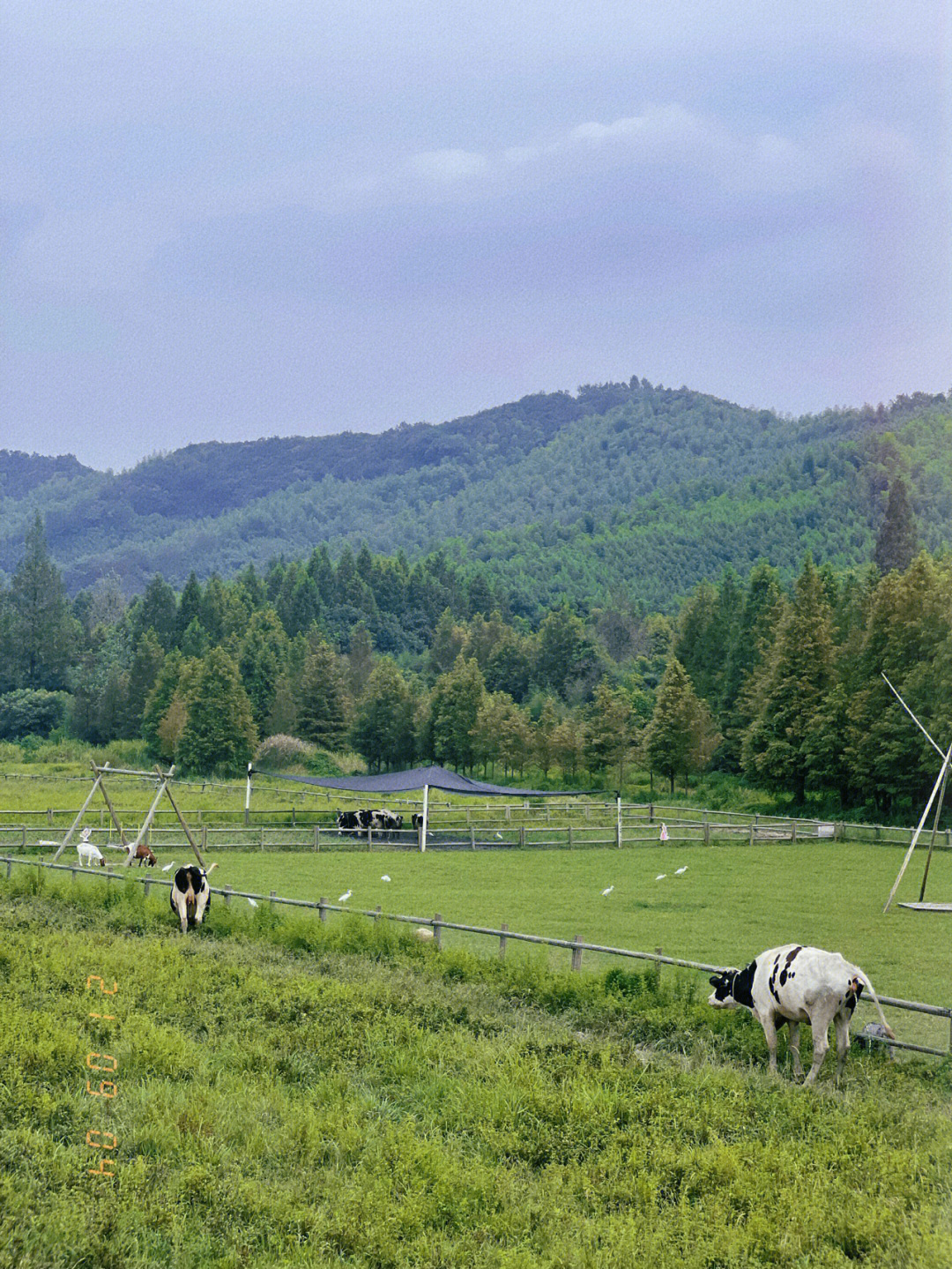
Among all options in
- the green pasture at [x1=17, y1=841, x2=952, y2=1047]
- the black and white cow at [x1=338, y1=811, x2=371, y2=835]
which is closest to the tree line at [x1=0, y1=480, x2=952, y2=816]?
the green pasture at [x1=17, y1=841, x2=952, y2=1047]

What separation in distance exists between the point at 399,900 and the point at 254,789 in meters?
24.8

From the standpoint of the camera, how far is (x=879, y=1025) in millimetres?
9320

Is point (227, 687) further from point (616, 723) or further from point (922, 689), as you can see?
point (922, 689)

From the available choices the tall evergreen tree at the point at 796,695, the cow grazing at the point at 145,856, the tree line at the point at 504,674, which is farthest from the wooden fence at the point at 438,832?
the tall evergreen tree at the point at 796,695

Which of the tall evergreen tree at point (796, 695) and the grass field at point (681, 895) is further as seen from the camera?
the tall evergreen tree at point (796, 695)

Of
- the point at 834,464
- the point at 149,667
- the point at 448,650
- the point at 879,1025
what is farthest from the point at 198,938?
the point at 834,464

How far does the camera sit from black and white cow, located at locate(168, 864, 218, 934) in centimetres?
1480

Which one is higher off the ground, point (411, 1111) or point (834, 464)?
point (834, 464)

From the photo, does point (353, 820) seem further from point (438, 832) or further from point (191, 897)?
point (191, 897)

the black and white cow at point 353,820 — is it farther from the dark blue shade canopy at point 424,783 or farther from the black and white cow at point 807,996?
the black and white cow at point 807,996

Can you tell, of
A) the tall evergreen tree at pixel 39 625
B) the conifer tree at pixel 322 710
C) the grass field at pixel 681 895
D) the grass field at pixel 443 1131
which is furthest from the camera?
the tall evergreen tree at pixel 39 625

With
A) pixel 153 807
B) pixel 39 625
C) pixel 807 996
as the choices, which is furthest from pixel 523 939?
pixel 39 625

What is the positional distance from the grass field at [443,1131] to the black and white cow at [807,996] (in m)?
0.34

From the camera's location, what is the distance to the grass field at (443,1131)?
628 cm
